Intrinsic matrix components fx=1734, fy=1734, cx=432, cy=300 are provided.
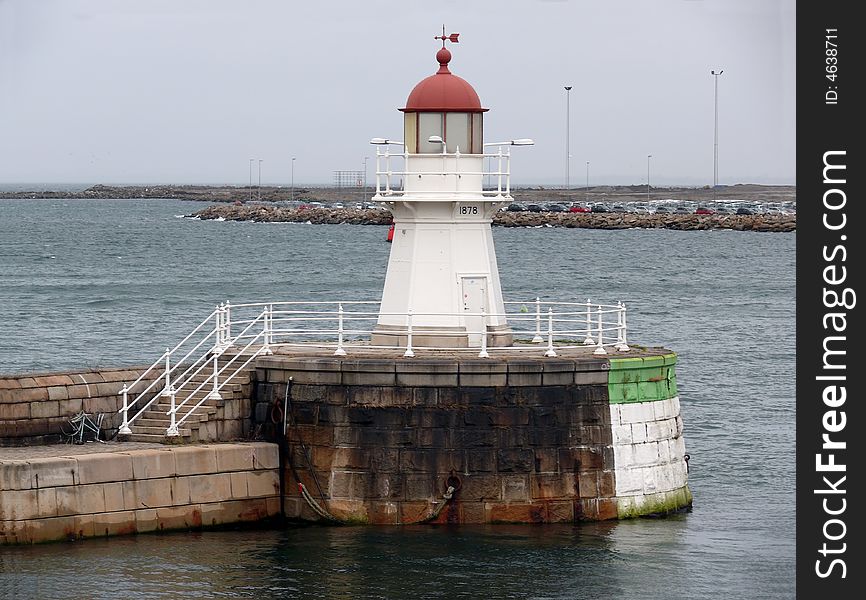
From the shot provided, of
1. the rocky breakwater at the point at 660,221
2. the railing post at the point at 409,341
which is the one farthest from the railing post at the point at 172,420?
the rocky breakwater at the point at 660,221

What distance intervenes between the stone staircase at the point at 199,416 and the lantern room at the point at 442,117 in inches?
143

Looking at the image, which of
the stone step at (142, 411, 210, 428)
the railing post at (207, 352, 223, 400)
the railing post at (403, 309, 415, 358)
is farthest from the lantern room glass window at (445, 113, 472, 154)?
the stone step at (142, 411, 210, 428)

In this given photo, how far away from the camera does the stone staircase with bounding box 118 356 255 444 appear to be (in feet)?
65.8

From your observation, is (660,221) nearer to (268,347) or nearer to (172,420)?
(268,347)

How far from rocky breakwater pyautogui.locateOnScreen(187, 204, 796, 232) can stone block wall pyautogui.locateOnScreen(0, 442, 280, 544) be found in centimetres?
9377

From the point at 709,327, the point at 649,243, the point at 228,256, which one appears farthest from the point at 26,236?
the point at 709,327

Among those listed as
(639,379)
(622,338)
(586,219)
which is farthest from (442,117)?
(586,219)

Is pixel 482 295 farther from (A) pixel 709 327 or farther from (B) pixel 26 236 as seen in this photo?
(B) pixel 26 236

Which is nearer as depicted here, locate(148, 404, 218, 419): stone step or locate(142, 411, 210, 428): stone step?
locate(142, 411, 210, 428): stone step

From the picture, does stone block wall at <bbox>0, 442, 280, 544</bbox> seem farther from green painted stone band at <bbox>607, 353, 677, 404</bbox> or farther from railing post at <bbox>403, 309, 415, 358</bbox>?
green painted stone band at <bbox>607, 353, 677, 404</bbox>

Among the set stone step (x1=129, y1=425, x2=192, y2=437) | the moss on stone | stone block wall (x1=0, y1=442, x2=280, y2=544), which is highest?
stone step (x1=129, y1=425, x2=192, y2=437)

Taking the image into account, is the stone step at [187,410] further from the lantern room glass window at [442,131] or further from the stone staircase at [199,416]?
the lantern room glass window at [442,131]

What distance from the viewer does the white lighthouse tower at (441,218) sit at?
21.6 meters

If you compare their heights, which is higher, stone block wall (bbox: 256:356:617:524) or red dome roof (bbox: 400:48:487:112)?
red dome roof (bbox: 400:48:487:112)
